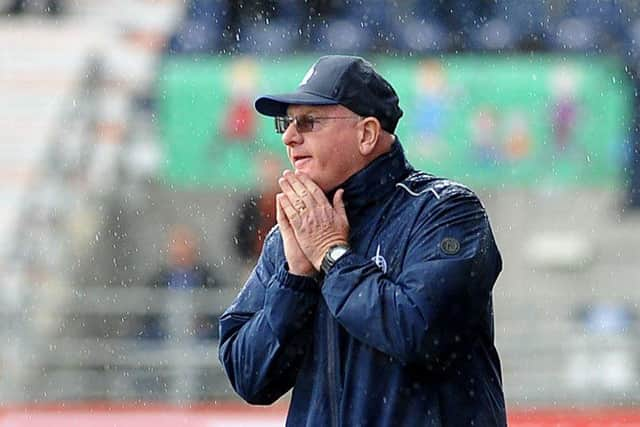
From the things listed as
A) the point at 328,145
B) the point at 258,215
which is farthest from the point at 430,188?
the point at 258,215

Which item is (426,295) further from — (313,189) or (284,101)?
(284,101)

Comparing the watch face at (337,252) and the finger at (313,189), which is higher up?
the finger at (313,189)

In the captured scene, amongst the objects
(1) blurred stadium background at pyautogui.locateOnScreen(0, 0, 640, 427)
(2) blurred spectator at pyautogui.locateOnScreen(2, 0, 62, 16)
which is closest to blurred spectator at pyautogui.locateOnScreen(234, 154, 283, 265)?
(1) blurred stadium background at pyautogui.locateOnScreen(0, 0, 640, 427)

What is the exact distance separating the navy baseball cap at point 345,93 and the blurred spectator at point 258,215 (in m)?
8.11

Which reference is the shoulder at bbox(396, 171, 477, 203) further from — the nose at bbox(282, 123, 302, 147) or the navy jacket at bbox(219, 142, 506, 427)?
the nose at bbox(282, 123, 302, 147)

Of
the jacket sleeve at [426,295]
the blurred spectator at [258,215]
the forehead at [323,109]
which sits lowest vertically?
the blurred spectator at [258,215]

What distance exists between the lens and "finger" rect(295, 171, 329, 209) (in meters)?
3.25

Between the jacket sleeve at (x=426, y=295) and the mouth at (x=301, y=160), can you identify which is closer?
the jacket sleeve at (x=426, y=295)

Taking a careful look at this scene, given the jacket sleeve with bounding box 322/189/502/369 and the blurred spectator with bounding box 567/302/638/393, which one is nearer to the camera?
the jacket sleeve with bounding box 322/189/502/369

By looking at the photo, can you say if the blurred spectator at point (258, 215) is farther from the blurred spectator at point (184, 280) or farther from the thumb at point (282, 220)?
the thumb at point (282, 220)

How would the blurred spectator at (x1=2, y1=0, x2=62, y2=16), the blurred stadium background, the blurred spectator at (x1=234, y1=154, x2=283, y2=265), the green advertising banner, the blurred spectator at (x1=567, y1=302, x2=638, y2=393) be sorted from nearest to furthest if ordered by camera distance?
the blurred spectator at (x1=567, y1=302, x2=638, y2=393), the blurred stadium background, the blurred spectator at (x1=234, y1=154, x2=283, y2=265), the green advertising banner, the blurred spectator at (x1=2, y1=0, x2=62, y2=16)

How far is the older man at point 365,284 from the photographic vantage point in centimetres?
313

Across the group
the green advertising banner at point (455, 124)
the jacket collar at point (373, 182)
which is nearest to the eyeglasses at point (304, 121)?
the jacket collar at point (373, 182)

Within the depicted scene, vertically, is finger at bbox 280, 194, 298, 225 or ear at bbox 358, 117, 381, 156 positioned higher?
ear at bbox 358, 117, 381, 156
